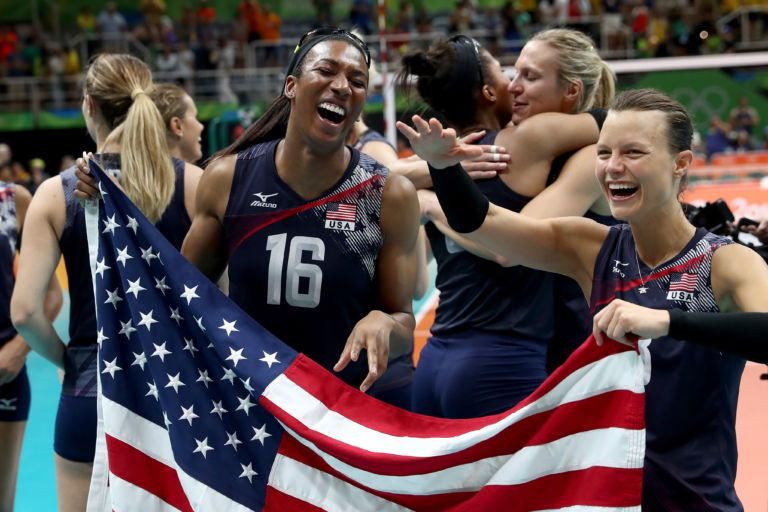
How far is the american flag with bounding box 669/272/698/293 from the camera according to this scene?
2281 mm

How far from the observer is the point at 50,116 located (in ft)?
61.4

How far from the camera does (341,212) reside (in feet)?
9.04

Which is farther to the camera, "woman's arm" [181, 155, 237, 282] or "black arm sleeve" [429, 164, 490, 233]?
"woman's arm" [181, 155, 237, 282]

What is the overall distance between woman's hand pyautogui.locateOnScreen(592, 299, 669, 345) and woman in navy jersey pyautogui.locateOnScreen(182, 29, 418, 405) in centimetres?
73

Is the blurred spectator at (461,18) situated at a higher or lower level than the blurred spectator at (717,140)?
higher

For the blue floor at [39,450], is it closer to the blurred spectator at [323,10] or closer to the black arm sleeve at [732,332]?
the black arm sleeve at [732,332]

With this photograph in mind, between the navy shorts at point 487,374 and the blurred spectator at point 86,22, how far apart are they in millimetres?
21049

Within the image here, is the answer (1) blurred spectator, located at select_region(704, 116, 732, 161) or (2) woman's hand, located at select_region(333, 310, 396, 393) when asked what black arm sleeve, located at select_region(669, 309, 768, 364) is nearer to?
(2) woman's hand, located at select_region(333, 310, 396, 393)

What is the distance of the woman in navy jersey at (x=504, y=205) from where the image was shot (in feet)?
10.2

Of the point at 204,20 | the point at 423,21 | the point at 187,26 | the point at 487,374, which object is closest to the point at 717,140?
the point at 423,21

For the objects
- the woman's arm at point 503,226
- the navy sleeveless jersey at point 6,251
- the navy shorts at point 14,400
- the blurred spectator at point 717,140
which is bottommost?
the blurred spectator at point 717,140

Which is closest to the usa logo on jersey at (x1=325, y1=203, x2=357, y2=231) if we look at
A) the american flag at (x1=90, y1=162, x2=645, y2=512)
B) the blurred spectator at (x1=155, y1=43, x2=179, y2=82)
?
the american flag at (x1=90, y1=162, x2=645, y2=512)

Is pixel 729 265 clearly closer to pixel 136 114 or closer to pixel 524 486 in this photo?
pixel 524 486

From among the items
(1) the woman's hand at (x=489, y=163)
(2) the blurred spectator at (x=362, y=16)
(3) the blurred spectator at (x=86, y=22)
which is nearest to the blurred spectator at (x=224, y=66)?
(2) the blurred spectator at (x=362, y=16)
